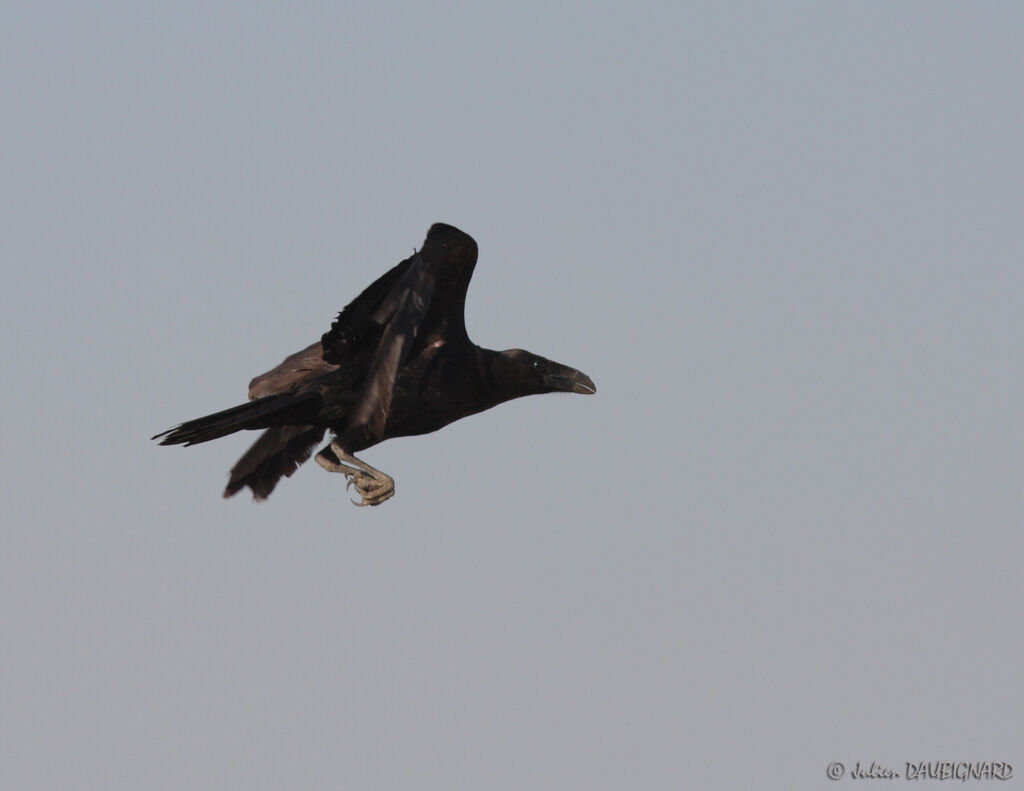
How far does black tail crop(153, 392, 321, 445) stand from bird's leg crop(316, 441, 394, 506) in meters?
0.35

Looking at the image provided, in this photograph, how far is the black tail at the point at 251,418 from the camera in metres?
15.3

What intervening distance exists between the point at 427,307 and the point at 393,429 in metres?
1.20

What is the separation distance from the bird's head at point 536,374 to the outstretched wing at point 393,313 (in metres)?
0.98

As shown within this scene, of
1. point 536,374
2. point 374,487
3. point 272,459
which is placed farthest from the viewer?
point 272,459

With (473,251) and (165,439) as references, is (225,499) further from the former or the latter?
(473,251)

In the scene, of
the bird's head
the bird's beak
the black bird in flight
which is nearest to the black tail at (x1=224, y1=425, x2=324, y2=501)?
the black bird in flight

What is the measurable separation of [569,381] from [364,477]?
190 centimetres

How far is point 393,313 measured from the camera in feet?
50.3

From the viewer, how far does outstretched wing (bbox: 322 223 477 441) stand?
1519 cm

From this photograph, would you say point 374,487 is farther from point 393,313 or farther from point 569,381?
point 569,381

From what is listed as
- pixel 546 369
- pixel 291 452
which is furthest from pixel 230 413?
pixel 546 369

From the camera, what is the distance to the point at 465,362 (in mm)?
16219

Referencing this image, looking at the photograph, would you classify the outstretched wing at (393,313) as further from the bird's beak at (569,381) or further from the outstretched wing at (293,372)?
the bird's beak at (569,381)

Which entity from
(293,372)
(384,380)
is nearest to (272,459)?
(293,372)
